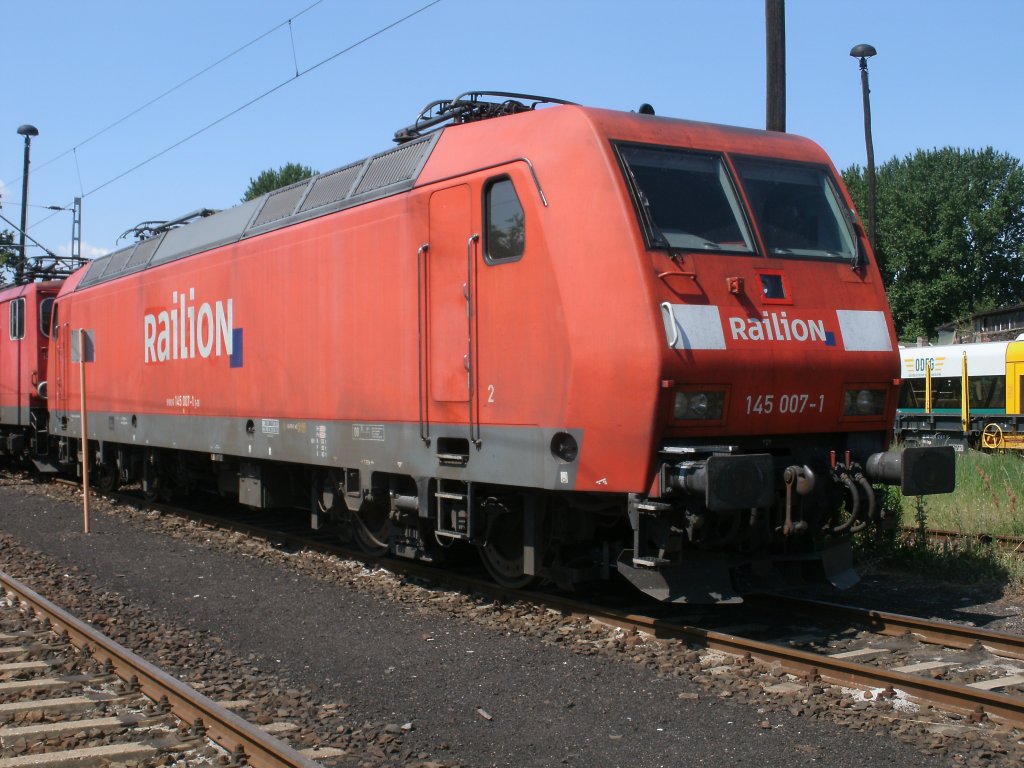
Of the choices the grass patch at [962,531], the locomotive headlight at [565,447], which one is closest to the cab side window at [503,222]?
the locomotive headlight at [565,447]

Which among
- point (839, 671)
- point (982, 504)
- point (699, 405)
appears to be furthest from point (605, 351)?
point (982, 504)

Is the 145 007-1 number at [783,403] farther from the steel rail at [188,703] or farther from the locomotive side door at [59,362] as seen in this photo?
the locomotive side door at [59,362]

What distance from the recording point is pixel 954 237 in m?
51.2

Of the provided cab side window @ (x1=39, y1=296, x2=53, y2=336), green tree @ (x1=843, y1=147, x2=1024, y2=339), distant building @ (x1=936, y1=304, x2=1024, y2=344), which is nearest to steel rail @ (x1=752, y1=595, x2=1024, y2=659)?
cab side window @ (x1=39, y1=296, x2=53, y2=336)

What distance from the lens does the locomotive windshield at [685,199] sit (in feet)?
22.2

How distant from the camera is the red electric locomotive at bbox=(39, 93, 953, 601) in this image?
6.55 metres

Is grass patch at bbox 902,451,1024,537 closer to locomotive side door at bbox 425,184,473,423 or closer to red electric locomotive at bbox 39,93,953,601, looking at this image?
red electric locomotive at bbox 39,93,953,601

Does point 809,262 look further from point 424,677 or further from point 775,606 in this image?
point 424,677

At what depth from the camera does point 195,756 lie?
194 inches

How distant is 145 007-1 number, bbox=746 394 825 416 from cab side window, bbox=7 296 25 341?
51.3 ft

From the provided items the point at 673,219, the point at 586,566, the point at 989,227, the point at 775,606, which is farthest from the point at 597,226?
the point at 989,227

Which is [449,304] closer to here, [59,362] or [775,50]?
[775,50]

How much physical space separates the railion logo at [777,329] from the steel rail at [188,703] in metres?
3.64

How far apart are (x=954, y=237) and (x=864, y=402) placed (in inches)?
Result: 1903
